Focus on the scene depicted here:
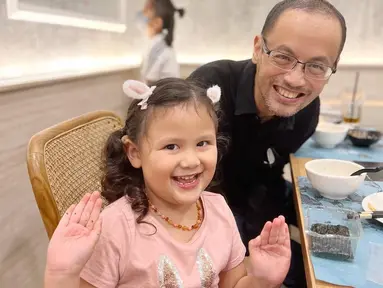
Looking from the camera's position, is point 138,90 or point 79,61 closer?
point 138,90

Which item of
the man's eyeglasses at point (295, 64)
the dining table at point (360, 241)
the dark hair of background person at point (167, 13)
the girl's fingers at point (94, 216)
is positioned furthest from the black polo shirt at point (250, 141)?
the dark hair of background person at point (167, 13)

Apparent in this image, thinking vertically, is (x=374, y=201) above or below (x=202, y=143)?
below

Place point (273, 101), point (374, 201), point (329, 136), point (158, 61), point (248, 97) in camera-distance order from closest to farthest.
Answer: point (374, 201) < point (273, 101) < point (248, 97) < point (329, 136) < point (158, 61)

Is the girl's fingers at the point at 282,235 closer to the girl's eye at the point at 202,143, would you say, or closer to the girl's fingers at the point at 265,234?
the girl's fingers at the point at 265,234

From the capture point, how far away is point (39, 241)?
5.63ft

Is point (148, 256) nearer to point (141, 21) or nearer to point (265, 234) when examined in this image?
point (265, 234)

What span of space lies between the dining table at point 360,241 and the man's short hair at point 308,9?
456 mm

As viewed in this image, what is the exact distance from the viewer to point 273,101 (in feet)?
4.81

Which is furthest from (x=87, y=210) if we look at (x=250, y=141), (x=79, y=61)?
(x=79, y=61)

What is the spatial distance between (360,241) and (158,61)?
2.08 metres

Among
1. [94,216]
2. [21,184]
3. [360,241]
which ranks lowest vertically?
[21,184]

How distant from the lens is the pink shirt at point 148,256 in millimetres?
871

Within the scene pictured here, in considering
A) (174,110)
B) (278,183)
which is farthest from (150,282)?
(278,183)

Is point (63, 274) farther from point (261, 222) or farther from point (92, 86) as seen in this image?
point (92, 86)
